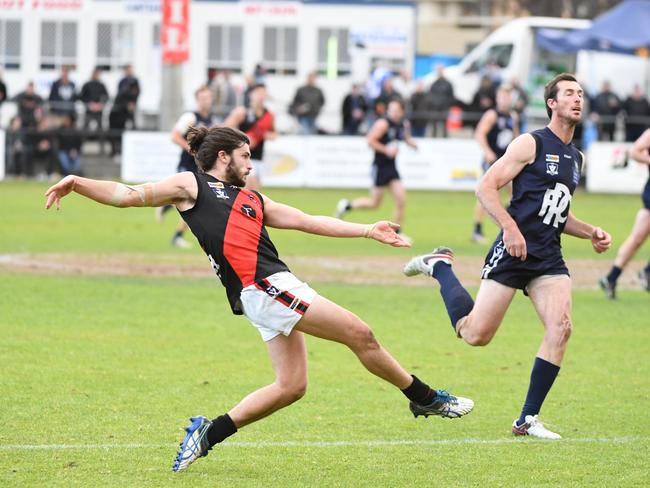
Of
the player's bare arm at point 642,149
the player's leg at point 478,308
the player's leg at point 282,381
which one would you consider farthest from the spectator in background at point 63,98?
the player's leg at point 282,381

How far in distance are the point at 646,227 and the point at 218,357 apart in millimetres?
5474

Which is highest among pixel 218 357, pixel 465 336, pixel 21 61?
pixel 21 61

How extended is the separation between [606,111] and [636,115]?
2.81 ft

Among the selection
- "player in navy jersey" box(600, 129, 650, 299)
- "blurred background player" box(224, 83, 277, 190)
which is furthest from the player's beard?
"blurred background player" box(224, 83, 277, 190)

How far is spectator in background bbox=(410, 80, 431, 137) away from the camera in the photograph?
31.8 m

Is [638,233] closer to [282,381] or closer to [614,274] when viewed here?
[614,274]

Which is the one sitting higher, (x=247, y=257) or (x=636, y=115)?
(x=636, y=115)

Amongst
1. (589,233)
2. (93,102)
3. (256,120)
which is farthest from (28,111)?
(589,233)

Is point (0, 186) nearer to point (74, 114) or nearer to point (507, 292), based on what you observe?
point (74, 114)

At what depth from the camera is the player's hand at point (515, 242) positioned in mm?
7812

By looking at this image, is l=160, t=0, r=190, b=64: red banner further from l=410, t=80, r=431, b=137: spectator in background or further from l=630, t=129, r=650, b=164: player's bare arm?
l=630, t=129, r=650, b=164: player's bare arm

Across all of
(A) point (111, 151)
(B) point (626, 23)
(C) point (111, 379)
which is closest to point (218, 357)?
(C) point (111, 379)

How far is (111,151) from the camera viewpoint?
31.7 metres

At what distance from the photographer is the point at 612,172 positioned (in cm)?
3056
